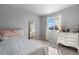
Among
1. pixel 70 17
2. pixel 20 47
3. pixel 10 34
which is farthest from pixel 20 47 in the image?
pixel 70 17

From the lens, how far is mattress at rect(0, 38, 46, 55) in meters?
1.50

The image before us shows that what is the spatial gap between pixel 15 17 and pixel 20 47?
1.65ft

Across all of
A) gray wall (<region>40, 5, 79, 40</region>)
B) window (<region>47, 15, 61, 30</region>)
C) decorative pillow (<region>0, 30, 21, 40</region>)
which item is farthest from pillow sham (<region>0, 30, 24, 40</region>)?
gray wall (<region>40, 5, 79, 40</region>)

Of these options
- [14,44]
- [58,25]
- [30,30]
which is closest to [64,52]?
[58,25]

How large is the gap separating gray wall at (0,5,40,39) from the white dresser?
1.31ft

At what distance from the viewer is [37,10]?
1629 millimetres

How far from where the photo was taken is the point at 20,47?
1.55m

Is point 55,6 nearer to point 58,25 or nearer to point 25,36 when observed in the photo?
point 58,25

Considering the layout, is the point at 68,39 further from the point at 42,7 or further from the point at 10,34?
the point at 10,34

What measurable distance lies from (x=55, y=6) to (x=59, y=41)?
0.60 metres
